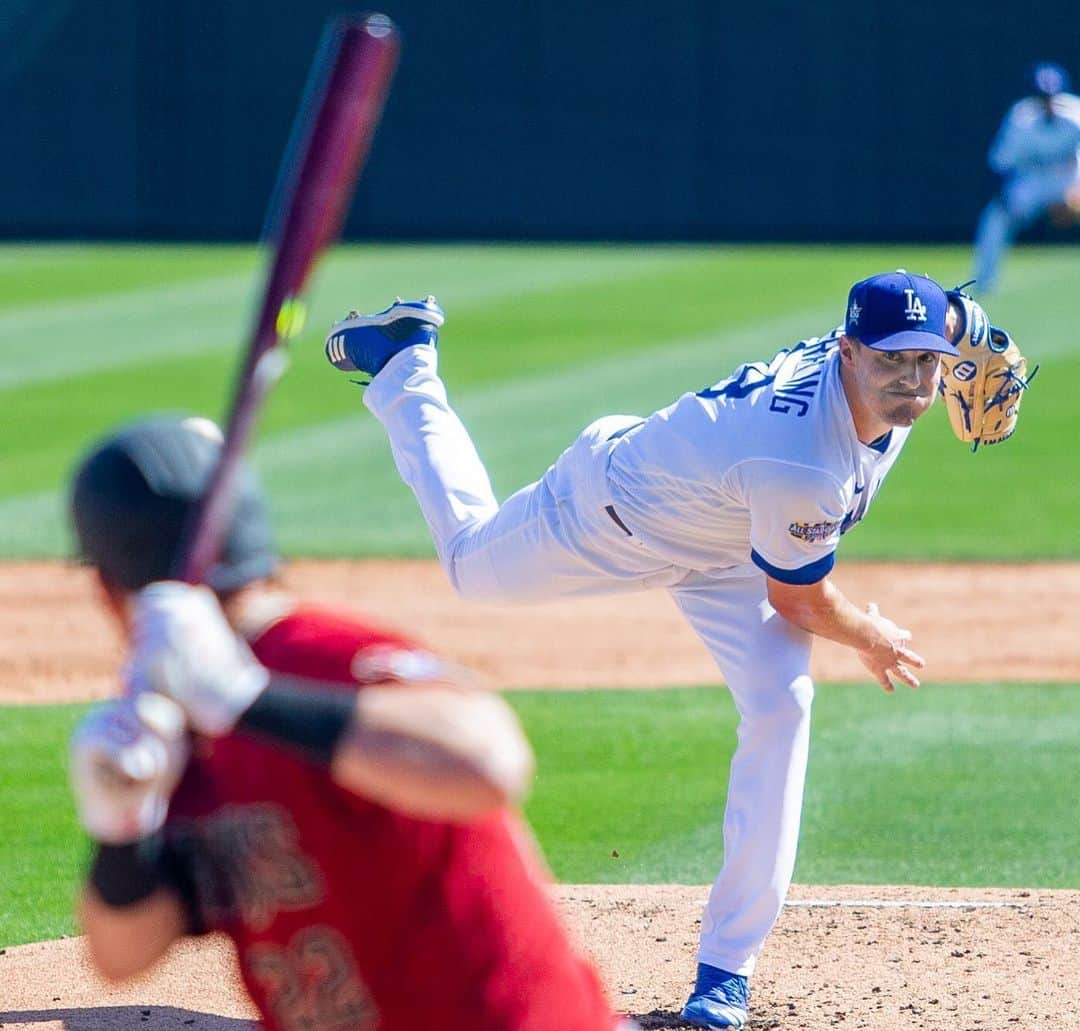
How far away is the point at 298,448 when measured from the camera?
45.2 feet

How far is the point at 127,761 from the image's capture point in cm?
211

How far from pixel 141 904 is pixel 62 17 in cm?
2354

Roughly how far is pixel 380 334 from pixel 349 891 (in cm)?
343

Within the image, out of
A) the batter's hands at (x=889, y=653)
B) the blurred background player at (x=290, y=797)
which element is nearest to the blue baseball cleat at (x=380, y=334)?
the batter's hands at (x=889, y=653)

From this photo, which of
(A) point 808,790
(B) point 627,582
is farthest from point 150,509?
(A) point 808,790

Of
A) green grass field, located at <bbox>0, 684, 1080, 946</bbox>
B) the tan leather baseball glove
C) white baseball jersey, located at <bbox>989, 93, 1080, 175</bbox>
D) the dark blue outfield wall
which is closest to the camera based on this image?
the tan leather baseball glove

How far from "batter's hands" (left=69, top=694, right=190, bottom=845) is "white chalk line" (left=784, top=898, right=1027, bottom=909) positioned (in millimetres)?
3619

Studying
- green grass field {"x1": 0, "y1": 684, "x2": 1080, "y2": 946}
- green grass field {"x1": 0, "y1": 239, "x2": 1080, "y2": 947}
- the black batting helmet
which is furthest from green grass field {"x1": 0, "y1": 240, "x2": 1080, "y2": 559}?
the black batting helmet

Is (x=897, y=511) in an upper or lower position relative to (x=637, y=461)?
lower

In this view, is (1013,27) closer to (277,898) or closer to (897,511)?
(897,511)

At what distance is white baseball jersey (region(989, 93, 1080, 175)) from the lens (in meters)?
20.5

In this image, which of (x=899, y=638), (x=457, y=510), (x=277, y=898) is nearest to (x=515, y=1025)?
(x=277, y=898)

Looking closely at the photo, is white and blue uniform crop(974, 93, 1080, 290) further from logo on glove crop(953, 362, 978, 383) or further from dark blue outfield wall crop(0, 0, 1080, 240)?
logo on glove crop(953, 362, 978, 383)

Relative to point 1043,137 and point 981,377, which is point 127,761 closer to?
point 981,377
